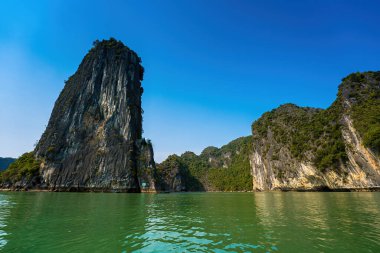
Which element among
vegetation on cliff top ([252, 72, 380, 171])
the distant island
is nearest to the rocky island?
the distant island

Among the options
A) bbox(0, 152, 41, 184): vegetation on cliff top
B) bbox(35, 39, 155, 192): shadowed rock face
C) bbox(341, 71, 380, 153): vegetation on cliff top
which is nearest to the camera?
bbox(341, 71, 380, 153): vegetation on cliff top

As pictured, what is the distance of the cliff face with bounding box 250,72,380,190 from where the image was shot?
58938mm

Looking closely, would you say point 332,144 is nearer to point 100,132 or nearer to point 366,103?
point 366,103

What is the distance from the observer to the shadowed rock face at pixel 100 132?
248 ft

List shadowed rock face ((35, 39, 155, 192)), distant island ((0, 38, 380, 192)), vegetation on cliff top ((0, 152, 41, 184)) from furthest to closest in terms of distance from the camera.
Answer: vegetation on cliff top ((0, 152, 41, 184)) < shadowed rock face ((35, 39, 155, 192)) < distant island ((0, 38, 380, 192))

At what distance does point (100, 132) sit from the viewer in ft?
273

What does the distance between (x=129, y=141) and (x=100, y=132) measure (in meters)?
11.5

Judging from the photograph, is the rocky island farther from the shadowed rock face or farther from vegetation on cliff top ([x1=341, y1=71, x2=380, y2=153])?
vegetation on cliff top ([x1=341, y1=71, x2=380, y2=153])

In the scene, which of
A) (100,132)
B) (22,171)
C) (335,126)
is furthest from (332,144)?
(22,171)

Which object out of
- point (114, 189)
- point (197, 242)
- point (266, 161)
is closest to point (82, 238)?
point (197, 242)

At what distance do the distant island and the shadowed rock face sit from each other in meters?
0.32

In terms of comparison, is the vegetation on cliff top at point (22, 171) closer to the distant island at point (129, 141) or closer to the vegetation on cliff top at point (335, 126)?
the distant island at point (129, 141)

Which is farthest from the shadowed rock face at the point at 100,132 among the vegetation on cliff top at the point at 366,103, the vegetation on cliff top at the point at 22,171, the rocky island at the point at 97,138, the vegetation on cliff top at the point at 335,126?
the vegetation on cliff top at the point at 366,103

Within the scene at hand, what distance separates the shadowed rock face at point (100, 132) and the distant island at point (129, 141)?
32 cm
